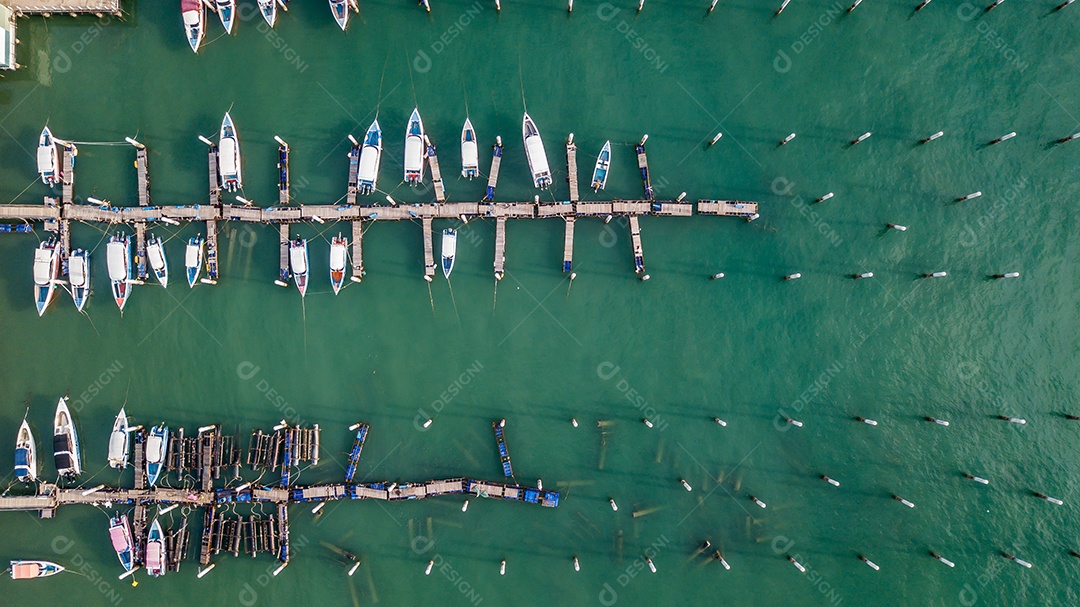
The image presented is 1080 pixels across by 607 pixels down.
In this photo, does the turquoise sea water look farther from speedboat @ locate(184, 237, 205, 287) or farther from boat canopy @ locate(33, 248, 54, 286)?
boat canopy @ locate(33, 248, 54, 286)

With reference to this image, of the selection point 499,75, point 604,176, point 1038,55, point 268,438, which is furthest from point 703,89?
point 268,438

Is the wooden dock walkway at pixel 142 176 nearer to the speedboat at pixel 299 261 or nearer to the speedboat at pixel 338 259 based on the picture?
the speedboat at pixel 299 261

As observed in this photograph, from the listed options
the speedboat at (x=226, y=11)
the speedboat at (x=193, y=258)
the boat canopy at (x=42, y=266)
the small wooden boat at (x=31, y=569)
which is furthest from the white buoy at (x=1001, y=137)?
the small wooden boat at (x=31, y=569)

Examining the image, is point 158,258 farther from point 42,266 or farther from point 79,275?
point 42,266

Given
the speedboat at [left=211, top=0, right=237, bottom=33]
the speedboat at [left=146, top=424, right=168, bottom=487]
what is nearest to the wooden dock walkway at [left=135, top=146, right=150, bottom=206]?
the speedboat at [left=211, top=0, right=237, bottom=33]

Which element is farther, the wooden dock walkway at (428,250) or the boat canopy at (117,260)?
the wooden dock walkway at (428,250)

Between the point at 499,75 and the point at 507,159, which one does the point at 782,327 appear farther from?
the point at 499,75
